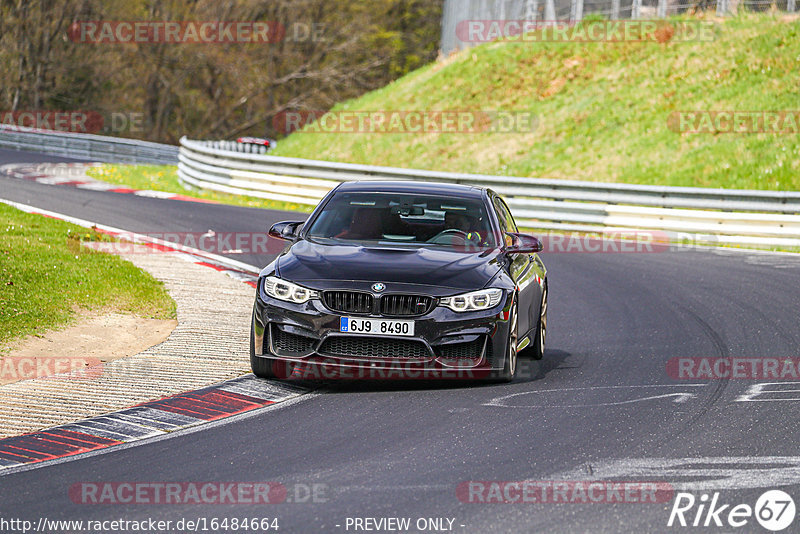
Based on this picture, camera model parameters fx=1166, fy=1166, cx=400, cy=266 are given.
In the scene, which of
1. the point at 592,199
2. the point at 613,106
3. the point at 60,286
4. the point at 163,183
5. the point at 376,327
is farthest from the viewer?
the point at 613,106

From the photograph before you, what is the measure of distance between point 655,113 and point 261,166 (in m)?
11.6

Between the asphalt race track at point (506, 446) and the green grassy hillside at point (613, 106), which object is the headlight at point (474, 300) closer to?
the asphalt race track at point (506, 446)

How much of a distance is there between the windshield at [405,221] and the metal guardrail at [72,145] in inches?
1283

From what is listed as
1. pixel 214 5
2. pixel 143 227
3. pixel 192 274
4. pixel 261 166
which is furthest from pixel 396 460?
pixel 214 5

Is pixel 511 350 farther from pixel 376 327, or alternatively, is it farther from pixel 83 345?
pixel 83 345

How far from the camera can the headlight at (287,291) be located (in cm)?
841

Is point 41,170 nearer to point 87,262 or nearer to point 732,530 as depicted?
point 87,262

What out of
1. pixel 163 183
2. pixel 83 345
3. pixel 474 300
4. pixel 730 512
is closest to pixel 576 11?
pixel 163 183

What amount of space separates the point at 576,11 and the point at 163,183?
1498cm

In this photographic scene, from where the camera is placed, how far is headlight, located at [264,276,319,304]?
8414 mm

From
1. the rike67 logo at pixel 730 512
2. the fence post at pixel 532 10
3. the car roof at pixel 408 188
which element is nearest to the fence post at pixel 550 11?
the fence post at pixel 532 10

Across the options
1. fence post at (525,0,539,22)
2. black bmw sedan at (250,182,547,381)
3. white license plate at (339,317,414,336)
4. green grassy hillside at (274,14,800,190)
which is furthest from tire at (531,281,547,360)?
fence post at (525,0,539,22)

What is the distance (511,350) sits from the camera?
8789 millimetres

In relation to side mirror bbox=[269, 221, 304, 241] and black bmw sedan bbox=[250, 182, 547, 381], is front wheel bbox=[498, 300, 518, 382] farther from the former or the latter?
side mirror bbox=[269, 221, 304, 241]
